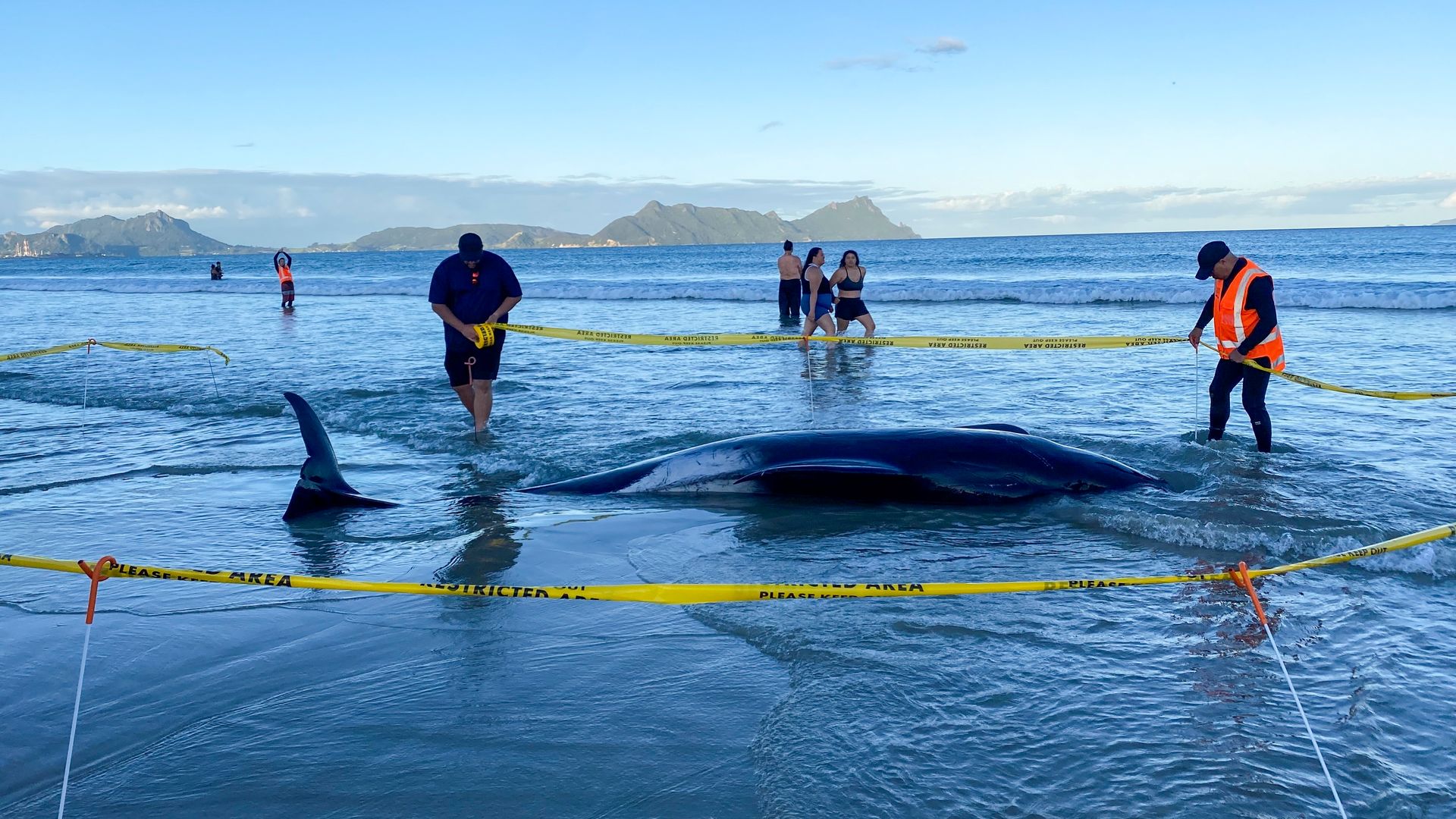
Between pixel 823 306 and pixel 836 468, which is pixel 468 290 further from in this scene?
pixel 823 306

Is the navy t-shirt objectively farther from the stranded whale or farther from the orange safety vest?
the orange safety vest

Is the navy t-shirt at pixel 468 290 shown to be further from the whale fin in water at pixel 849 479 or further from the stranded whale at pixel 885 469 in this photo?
the whale fin in water at pixel 849 479

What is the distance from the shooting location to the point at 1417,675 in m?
3.80

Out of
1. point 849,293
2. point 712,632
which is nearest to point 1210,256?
point 712,632

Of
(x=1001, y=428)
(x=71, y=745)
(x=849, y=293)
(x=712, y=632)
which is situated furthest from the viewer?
(x=849, y=293)

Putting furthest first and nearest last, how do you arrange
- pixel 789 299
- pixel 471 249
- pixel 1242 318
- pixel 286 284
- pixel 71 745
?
pixel 286 284 < pixel 789 299 < pixel 471 249 < pixel 1242 318 < pixel 71 745

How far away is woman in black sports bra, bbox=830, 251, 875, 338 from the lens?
15.8 m

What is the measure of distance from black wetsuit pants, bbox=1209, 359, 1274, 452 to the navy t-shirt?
19.5 feet

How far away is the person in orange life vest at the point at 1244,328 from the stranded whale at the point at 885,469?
5.27 feet

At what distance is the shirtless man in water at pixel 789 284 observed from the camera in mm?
22391

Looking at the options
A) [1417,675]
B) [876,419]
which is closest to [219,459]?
[876,419]

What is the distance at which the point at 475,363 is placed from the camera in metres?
9.00

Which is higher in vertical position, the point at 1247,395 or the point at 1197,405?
the point at 1247,395

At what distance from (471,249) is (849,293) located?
855cm
